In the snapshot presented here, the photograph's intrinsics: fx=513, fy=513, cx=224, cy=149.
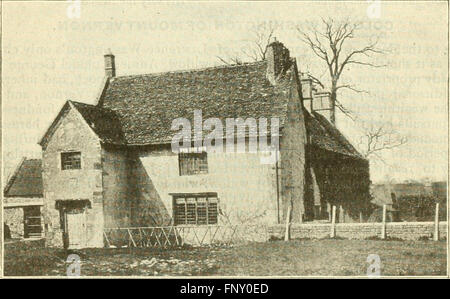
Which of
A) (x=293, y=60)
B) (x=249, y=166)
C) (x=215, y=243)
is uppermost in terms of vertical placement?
(x=293, y=60)

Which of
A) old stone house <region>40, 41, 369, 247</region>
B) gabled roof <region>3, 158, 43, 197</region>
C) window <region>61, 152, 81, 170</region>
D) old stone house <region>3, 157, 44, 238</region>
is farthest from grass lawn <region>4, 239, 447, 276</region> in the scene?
gabled roof <region>3, 158, 43, 197</region>

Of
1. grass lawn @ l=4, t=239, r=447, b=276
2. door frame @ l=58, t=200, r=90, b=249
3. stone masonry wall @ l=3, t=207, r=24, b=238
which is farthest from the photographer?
stone masonry wall @ l=3, t=207, r=24, b=238

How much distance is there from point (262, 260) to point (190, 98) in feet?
26.4

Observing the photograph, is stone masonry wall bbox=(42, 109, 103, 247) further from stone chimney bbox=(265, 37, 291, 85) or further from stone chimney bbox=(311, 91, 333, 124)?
stone chimney bbox=(311, 91, 333, 124)

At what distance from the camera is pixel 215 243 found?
679 inches

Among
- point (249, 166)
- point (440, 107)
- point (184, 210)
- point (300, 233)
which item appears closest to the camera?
point (440, 107)

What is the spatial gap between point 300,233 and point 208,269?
180 inches

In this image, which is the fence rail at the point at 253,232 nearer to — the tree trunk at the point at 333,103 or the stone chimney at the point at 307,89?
the tree trunk at the point at 333,103

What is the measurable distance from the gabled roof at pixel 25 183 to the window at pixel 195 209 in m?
9.12

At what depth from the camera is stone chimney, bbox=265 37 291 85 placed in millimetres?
18484

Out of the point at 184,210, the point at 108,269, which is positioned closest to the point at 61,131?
the point at 184,210

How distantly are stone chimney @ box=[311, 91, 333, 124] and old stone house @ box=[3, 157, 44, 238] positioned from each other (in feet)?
46.9

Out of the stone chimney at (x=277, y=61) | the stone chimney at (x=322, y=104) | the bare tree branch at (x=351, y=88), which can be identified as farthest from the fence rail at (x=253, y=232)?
the stone chimney at (x=322, y=104)

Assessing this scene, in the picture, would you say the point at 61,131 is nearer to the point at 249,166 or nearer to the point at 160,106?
the point at 160,106
